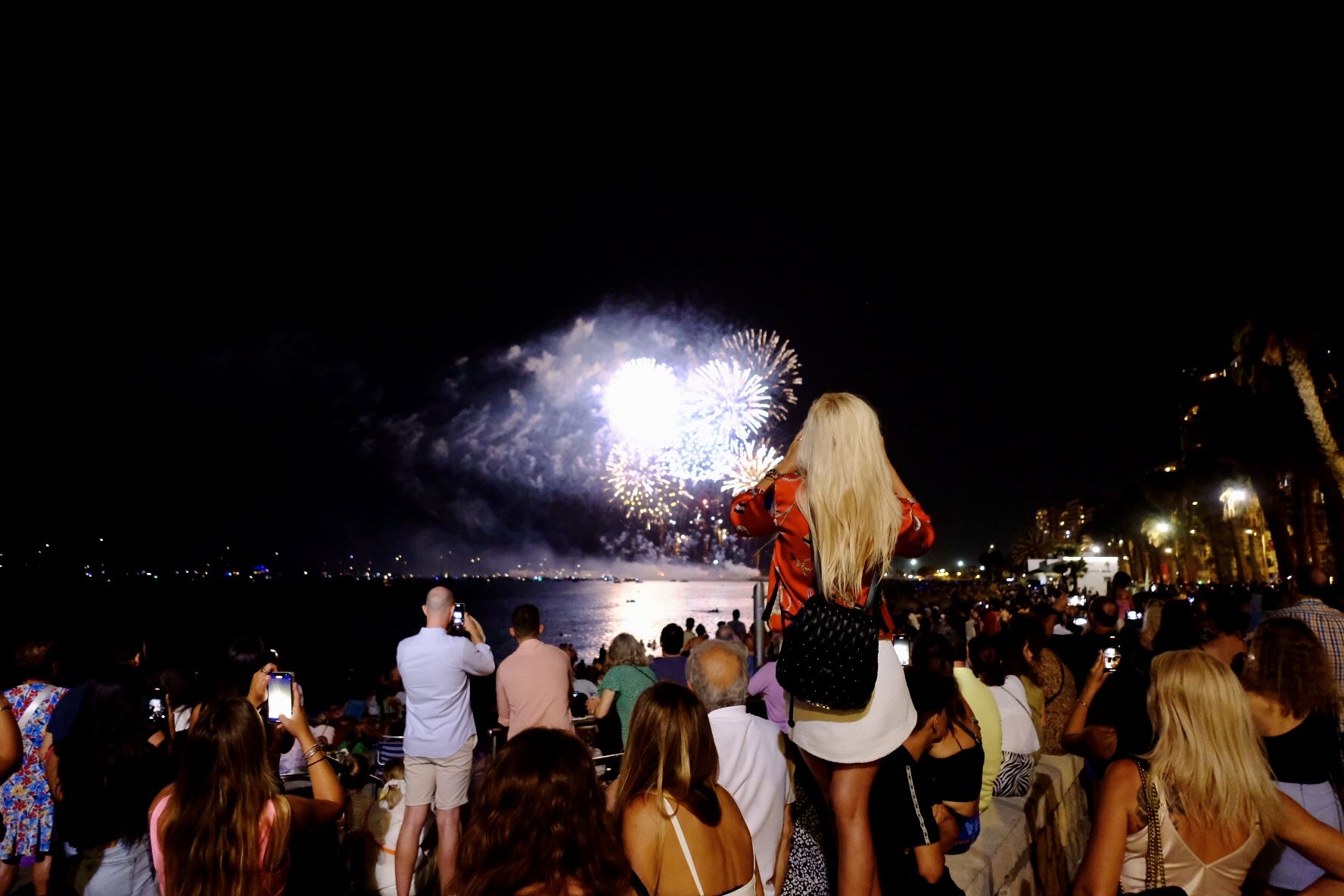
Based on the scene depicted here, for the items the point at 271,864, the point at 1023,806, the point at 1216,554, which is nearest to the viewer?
the point at 271,864

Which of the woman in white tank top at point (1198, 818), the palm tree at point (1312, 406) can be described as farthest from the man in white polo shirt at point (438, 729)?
the palm tree at point (1312, 406)

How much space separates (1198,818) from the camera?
2889 millimetres

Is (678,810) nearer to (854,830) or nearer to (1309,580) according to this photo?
(854,830)

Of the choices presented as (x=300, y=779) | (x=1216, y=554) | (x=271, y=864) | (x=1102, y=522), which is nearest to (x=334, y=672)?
(x=300, y=779)

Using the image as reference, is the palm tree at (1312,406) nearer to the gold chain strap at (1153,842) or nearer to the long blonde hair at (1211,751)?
the long blonde hair at (1211,751)

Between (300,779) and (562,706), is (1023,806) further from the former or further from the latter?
(300,779)

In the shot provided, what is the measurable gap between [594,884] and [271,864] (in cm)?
161

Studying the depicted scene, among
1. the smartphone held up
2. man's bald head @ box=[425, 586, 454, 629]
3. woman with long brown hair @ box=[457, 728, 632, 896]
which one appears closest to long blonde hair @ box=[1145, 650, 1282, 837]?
woman with long brown hair @ box=[457, 728, 632, 896]

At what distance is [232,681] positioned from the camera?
434cm

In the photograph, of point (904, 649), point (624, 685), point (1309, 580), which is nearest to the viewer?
point (904, 649)

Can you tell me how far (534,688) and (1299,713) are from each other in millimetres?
5115

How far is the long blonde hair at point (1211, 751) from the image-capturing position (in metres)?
2.87

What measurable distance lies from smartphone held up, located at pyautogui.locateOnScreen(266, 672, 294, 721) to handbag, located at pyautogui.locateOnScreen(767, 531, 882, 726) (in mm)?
2649

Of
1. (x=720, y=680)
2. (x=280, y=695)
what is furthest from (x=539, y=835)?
(x=280, y=695)
